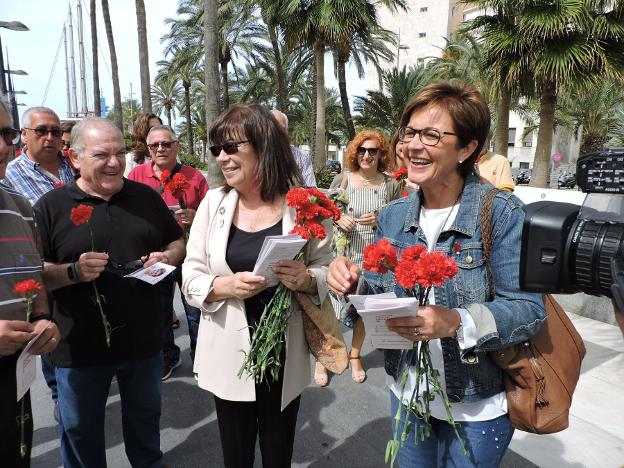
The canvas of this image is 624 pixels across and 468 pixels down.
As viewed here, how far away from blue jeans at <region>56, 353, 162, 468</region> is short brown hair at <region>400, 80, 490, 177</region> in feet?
6.48

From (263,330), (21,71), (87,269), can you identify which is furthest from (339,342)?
(21,71)

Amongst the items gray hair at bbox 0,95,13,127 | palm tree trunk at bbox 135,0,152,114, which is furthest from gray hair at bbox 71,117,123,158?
palm tree trunk at bbox 135,0,152,114

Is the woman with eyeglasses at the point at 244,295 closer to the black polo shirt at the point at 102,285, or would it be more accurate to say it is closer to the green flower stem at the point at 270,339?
the green flower stem at the point at 270,339

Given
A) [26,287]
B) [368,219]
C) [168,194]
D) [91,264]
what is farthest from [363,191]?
[26,287]

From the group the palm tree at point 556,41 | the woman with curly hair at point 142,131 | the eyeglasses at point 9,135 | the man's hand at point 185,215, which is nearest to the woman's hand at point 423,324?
the eyeglasses at point 9,135

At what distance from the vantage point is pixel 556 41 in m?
11.1

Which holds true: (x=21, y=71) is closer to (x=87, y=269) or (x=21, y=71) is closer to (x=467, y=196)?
(x=87, y=269)

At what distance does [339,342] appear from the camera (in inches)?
79.7

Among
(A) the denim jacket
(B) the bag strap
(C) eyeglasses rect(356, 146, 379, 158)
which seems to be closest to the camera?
(A) the denim jacket

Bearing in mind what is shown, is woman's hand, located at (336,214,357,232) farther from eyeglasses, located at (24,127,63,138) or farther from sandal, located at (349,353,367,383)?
eyeglasses, located at (24,127,63,138)

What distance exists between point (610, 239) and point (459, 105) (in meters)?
0.73

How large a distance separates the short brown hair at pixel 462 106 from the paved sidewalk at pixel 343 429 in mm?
2125

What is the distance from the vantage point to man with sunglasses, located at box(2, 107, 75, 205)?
3441mm

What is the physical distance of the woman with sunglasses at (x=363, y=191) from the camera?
4.05m
